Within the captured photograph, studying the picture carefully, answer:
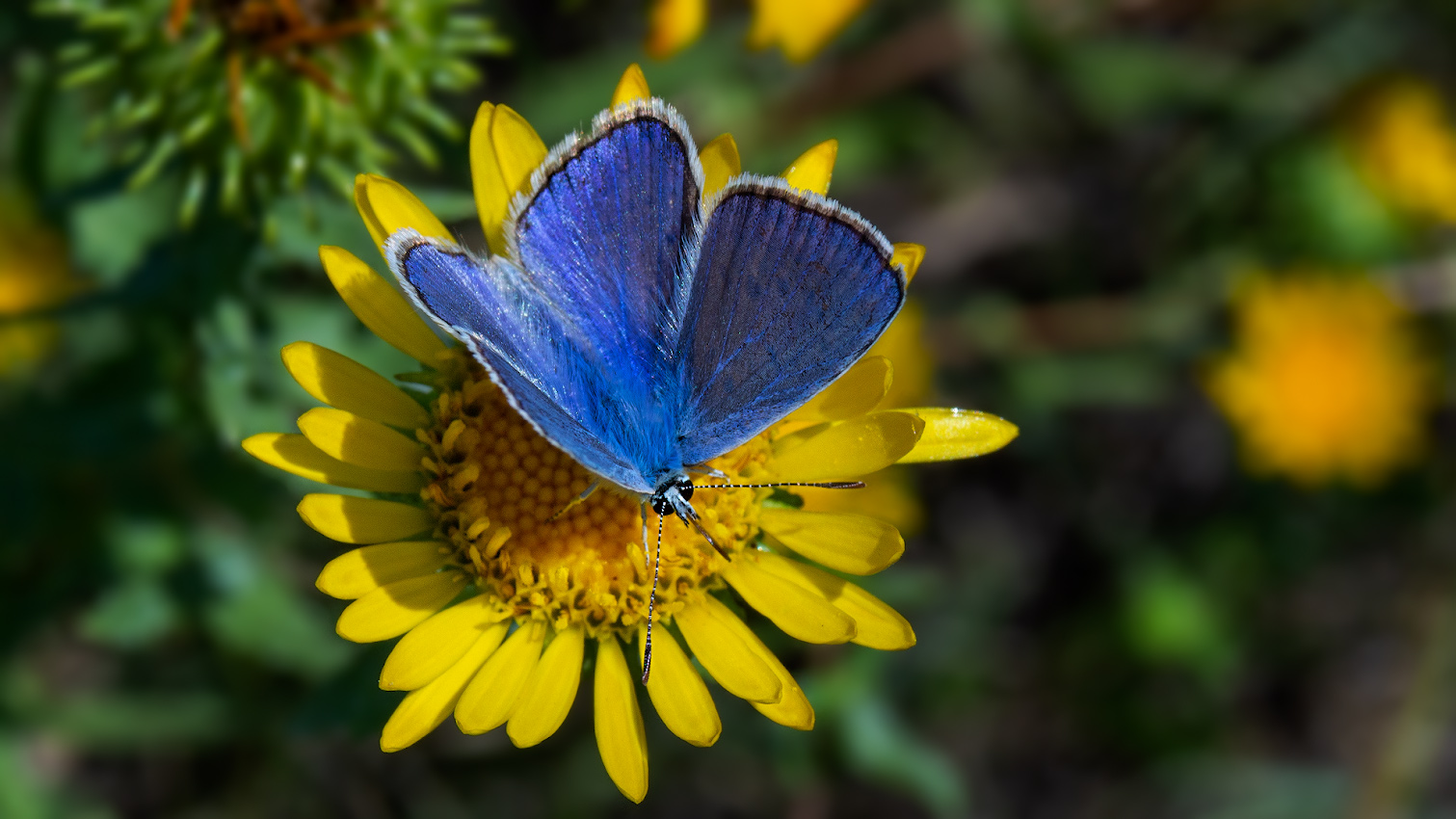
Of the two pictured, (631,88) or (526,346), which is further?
(631,88)

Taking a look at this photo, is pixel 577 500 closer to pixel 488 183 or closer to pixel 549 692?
pixel 549 692

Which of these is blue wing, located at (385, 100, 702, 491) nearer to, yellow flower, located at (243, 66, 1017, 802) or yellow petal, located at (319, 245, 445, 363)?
yellow flower, located at (243, 66, 1017, 802)

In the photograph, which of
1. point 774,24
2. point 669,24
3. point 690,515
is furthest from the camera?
point 774,24

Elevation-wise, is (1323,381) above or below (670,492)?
above

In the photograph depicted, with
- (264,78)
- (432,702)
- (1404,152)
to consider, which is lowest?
(432,702)

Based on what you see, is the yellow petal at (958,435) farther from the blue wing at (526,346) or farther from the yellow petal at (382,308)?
the yellow petal at (382,308)

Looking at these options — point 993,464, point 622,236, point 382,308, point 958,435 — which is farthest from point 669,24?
point 993,464

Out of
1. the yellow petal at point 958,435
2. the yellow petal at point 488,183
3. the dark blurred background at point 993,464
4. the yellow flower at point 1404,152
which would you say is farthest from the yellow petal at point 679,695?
the yellow flower at point 1404,152
